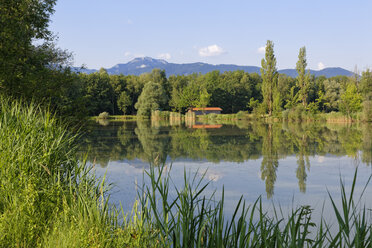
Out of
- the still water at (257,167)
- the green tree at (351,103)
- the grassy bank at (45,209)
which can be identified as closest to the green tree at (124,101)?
the green tree at (351,103)

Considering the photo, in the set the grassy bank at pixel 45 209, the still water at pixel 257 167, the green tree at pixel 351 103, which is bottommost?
the still water at pixel 257 167

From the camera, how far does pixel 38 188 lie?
16.6 feet

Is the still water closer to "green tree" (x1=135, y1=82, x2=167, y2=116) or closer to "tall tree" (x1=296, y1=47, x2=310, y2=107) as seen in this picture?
"tall tree" (x1=296, y1=47, x2=310, y2=107)

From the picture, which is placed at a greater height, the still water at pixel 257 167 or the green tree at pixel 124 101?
the green tree at pixel 124 101

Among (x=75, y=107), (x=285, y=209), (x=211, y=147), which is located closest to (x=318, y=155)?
(x=211, y=147)

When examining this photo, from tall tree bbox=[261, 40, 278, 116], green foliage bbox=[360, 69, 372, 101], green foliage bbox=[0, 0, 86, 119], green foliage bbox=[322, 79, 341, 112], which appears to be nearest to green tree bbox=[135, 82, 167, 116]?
tall tree bbox=[261, 40, 278, 116]

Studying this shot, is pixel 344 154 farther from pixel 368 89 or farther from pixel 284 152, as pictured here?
pixel 368 89

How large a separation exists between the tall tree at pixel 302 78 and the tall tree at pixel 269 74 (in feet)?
12.0

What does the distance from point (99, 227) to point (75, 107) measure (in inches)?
323

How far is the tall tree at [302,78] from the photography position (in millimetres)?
51281

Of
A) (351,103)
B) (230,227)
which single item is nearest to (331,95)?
(351,103)

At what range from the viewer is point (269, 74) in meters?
52.1

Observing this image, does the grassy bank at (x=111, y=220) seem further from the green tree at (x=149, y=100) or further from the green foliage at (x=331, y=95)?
the green foliage at (x=331, y=95)

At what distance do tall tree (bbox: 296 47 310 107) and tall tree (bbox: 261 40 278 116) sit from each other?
3.65 metres
